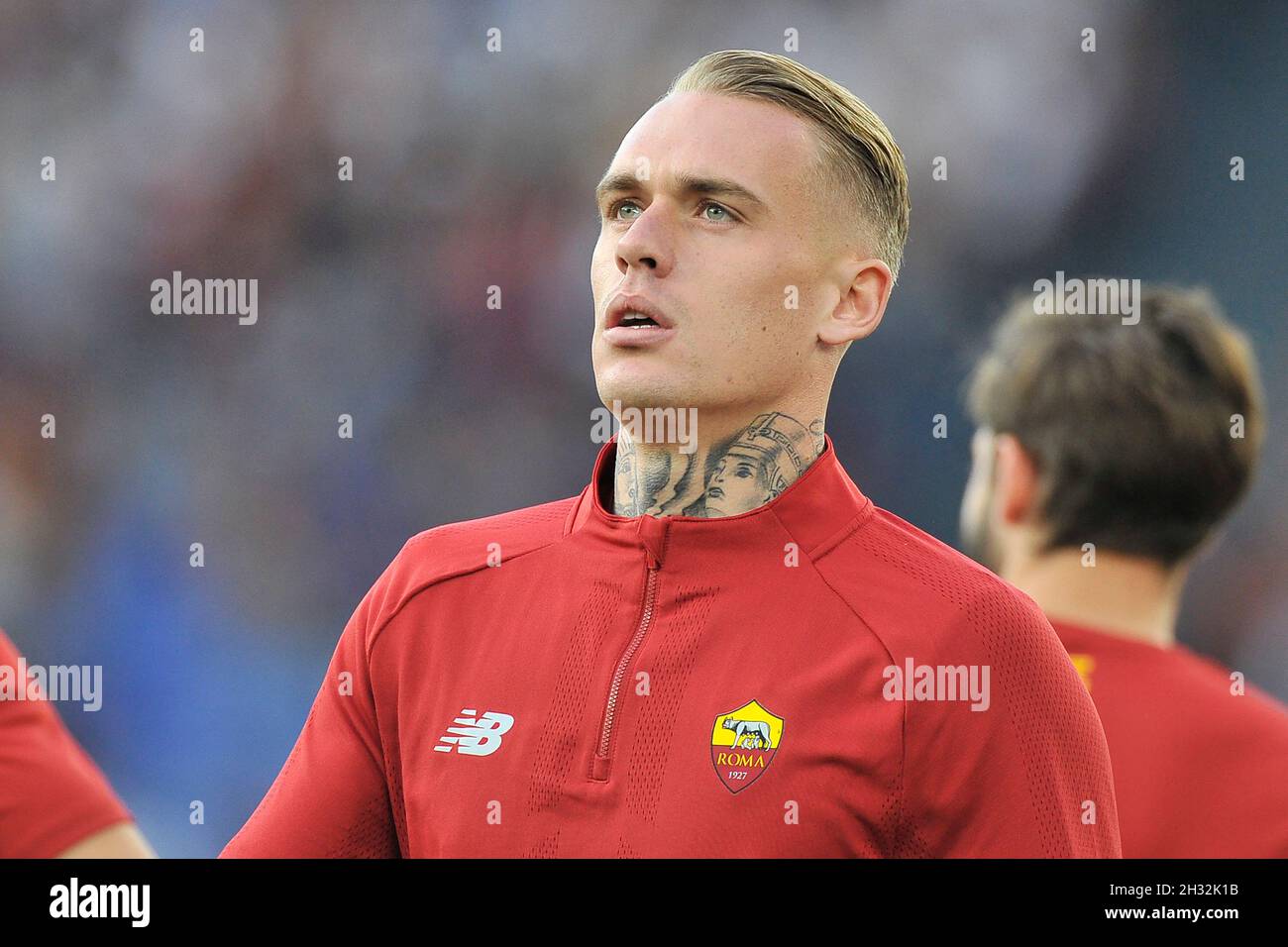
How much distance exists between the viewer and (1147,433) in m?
3.28

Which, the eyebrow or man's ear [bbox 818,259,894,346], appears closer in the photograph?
the eyebrow

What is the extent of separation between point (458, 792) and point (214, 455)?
17.0 ft

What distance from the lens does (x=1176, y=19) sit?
295 inches

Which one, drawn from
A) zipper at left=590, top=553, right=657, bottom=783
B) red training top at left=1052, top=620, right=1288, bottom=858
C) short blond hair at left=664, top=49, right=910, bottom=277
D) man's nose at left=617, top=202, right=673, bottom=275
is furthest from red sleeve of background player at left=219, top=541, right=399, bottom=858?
red training top at left=1052, top=620, right=1288, bottom=858

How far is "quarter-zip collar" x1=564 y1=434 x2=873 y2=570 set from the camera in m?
2.14

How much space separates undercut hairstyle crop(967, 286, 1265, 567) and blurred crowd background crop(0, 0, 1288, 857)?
346 cm

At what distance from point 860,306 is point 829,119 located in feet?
0.97

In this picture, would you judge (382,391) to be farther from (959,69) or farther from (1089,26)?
(1089,26)

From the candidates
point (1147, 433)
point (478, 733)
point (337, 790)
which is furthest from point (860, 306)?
point (1147, 433)

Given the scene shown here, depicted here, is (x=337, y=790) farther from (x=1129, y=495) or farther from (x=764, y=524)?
(x=1129, y=495)

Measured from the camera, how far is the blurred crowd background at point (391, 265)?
22.1 feet

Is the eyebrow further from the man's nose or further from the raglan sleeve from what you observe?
the raglan sleeve

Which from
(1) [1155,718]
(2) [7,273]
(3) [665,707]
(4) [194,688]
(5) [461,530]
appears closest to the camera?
(3) [665,707]

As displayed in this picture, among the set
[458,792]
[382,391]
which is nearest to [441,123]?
[382,391]
